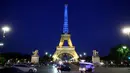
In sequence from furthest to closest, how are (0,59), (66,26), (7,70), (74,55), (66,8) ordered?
(66,8), (66,26), (74,55), (0,59), (7,70)

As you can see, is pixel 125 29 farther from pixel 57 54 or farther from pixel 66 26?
pixel 66 26

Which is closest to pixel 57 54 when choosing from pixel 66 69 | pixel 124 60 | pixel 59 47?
pixel 59 47

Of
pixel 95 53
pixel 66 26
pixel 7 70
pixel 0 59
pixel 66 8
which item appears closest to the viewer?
pixel 7 70

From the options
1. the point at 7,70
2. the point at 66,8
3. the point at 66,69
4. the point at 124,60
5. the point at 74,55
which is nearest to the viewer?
the point at 7,70

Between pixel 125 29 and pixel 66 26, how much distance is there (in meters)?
124

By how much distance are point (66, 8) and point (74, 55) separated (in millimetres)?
48773

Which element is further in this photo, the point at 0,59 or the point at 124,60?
the point at 124,60

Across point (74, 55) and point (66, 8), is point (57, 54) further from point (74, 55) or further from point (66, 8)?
point (66, 8)

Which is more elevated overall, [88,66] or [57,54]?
[57,54]

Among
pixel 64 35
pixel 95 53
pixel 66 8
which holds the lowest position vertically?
pixel 95 53

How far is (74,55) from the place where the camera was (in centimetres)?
14150

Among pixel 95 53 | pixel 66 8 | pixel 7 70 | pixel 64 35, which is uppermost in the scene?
pixel 66 8

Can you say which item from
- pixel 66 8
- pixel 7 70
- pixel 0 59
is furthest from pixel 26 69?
pixel 66 8

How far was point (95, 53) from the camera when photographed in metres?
94.1
